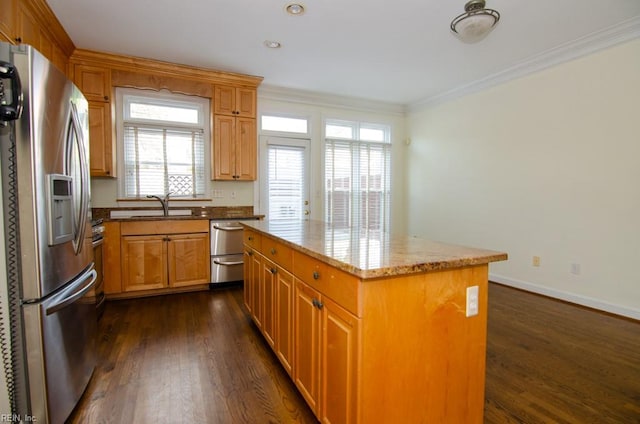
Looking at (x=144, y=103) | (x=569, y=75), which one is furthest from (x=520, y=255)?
(x=144, y=103)

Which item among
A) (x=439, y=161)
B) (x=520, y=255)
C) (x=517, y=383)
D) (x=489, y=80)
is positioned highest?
(x=489, y=80)

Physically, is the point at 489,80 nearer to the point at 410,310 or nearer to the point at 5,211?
the point at 410,310

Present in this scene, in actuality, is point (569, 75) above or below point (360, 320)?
above

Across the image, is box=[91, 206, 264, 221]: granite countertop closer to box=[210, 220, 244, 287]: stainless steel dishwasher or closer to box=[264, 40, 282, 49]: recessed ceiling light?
box=[210, 220, 244, 287]: stainless steel dishwasher

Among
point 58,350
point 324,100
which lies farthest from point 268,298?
point 324,100

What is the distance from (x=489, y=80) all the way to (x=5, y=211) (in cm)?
487

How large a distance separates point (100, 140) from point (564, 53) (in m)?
5.15

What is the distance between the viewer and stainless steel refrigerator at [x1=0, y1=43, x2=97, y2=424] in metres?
1.30

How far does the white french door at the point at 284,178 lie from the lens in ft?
15.5

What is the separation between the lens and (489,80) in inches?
165

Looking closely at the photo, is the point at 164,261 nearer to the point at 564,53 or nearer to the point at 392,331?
the point at 392,331

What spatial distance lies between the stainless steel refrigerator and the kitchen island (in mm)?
1133

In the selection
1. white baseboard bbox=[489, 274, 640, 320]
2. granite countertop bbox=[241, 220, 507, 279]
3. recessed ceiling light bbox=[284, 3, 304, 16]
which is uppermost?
recessed ceiling light bbox=[284, 3, 304, 16]

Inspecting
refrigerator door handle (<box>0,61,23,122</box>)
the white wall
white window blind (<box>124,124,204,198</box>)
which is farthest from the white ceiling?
refrigerator door handle (<box>0,61,23,122</box>)
